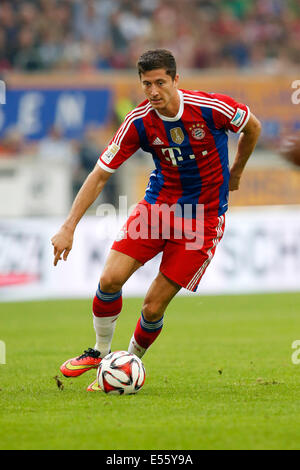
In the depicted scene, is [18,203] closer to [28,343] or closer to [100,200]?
[100,200]

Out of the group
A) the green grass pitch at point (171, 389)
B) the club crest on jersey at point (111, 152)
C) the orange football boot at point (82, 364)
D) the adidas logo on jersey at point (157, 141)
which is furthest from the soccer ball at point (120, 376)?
the adidas logo on jersey at point (157, 141)

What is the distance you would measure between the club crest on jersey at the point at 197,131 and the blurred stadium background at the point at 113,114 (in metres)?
8.00

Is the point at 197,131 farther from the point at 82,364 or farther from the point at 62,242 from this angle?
the point at 82,364

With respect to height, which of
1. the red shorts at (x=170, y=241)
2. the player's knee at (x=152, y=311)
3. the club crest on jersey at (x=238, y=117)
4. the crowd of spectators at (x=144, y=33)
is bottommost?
the player's knee at (x=152, y=311)

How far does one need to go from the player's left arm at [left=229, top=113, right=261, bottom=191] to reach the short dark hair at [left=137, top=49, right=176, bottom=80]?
2.46ft

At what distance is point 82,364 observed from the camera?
6410mm

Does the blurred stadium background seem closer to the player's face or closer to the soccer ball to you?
the soccer ball

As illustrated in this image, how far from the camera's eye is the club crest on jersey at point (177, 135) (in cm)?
612

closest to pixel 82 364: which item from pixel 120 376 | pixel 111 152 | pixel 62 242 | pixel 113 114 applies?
pixel 120 376

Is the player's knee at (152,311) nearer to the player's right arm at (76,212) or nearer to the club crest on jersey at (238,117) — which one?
the player's right arm at (76,212)

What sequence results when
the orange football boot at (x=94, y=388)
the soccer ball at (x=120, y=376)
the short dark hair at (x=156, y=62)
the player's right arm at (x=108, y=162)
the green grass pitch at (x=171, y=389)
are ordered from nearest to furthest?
the green grass pitch at (x=171, y=389) < the short dark hair at (x=156, y=62) < the soccer ball at (x=120, y=376) < the player's right arm at (x=108, y=162) < the orange football boot at (x=94, y=388)

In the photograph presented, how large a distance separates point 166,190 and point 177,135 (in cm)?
47

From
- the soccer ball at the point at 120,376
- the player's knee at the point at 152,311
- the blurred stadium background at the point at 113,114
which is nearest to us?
the soccer ball at the point at 120,376
